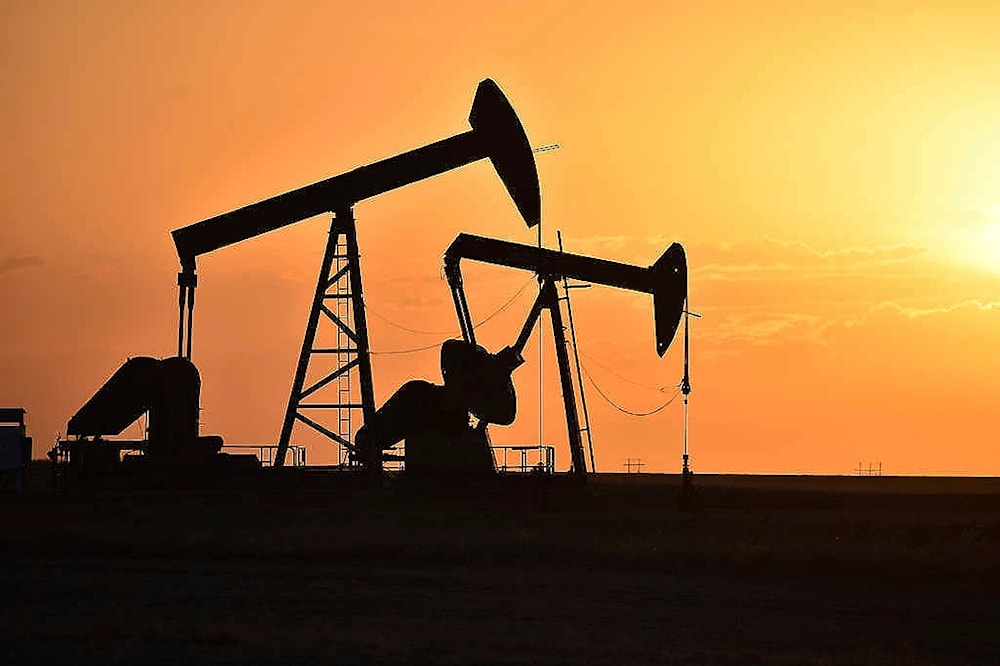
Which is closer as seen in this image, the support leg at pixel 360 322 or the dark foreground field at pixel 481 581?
the dark foreground field at pixel 481 581

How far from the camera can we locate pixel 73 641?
62.9ft

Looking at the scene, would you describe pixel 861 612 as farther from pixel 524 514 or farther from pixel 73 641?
pixel 524 514

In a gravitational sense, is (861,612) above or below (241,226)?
below

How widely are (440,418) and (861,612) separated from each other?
23.7m

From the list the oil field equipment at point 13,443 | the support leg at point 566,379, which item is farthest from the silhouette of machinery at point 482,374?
the oil field equipment at point 13,443

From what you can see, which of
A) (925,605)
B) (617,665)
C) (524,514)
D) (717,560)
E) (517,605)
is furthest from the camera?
(524,514)

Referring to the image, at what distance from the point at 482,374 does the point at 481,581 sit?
1901 cm

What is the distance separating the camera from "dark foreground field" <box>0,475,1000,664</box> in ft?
65.1

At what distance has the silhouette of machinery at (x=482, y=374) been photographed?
46.4 m

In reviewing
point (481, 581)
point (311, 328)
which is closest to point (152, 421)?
point (311, 328)

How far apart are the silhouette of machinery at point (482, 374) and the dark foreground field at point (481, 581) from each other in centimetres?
150

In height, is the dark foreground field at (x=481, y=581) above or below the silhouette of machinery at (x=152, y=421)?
below

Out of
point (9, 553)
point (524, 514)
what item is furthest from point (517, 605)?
point (524, 514)

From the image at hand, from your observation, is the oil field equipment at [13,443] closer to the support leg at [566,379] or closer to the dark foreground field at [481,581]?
the dark foreground field at [481,581]
